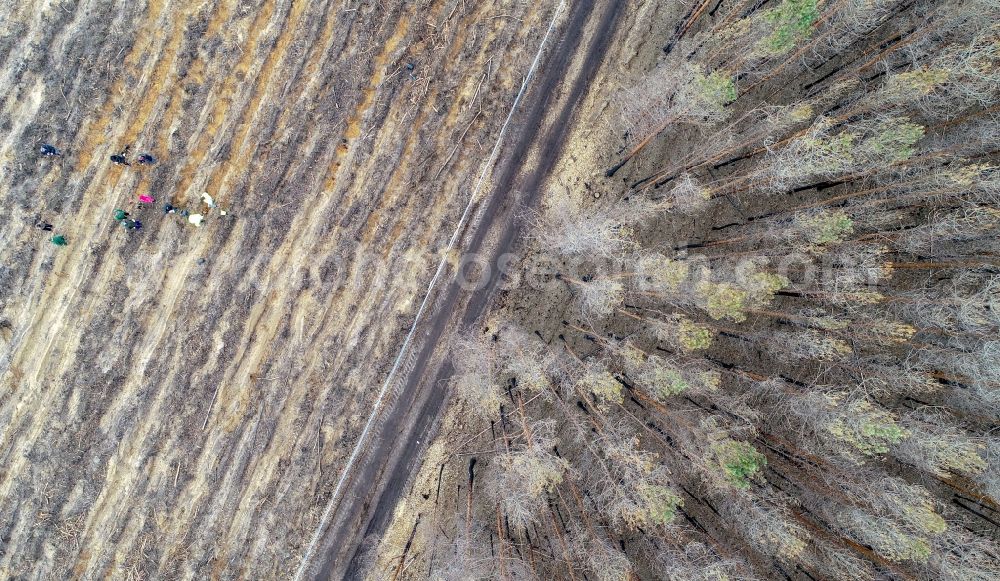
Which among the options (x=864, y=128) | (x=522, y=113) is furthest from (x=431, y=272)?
(x=864, y=128)

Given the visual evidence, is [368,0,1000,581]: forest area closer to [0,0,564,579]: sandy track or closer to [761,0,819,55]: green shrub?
[761,0,819,55]: green shrub

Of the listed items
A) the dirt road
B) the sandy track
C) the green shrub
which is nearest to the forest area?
→ the green shrub

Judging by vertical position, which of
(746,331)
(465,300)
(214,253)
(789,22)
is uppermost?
(789,22)

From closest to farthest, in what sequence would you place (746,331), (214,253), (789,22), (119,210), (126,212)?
(789,22) < (119,210) < (126,212) < (214,253) < (746,331)

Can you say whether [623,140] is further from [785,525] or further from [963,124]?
[785,525]

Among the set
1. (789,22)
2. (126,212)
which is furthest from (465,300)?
(789,22)

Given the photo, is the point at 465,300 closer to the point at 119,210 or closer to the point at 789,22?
the point at 119,210

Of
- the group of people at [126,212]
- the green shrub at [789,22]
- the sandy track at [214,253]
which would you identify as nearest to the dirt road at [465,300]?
the sandy track at [214,253]

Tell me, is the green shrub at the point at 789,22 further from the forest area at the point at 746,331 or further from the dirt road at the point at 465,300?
the dirt road at the point at 465,300
